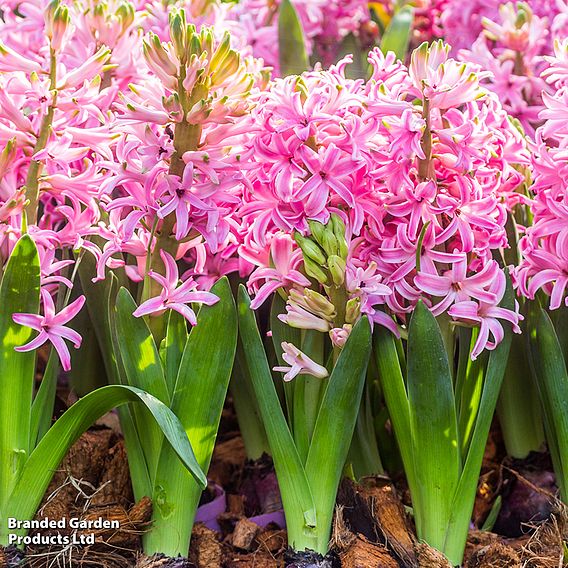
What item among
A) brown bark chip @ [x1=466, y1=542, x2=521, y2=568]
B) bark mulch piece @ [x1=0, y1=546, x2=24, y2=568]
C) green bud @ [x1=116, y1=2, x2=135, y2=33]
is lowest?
brown bark chip @ [x1=466, y1=542, x2=521, y2=568]

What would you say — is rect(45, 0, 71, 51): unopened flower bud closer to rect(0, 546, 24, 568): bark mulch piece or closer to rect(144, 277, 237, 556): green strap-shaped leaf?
rect(144, 277, 237, 556): green strap-shaped leaf

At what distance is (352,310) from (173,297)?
0.30 meters

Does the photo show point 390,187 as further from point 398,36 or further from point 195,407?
point 398,36

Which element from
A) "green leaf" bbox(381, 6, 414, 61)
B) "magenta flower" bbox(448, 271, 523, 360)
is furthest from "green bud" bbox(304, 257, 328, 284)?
"green leaf" bbox(381, 6, 414, 61)

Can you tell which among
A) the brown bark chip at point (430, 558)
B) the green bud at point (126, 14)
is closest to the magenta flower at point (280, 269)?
the brown bark chip at point (430, 558)

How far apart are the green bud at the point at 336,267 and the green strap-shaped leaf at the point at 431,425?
0.14m

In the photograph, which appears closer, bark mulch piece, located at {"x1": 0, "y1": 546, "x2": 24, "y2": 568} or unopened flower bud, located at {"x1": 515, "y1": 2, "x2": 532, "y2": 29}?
bark mulch piece, located at {"x1": 0, "y1": 546, "x2": 24, "y2": 568}

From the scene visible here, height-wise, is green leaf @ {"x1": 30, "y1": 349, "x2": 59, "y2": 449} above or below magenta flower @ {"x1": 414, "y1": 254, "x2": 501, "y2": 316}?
below

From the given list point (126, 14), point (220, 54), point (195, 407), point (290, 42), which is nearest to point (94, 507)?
point (195, 407)

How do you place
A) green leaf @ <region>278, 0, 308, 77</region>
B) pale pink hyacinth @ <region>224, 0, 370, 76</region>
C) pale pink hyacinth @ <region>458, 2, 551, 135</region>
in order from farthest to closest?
pale pink hyacinth @ <region>224, 0, 370, 76</region> → green leaf @ <region>278, 0, 308, 77</region> → pale pink hyacinth @ <region>458, 2, 551, 135</region>

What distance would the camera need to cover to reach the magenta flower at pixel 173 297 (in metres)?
1.26

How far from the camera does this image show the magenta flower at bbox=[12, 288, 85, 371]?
124 cm

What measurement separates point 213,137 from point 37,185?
326 millimetres

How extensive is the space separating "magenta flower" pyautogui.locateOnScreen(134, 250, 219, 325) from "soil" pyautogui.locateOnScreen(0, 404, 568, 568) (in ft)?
1.12
